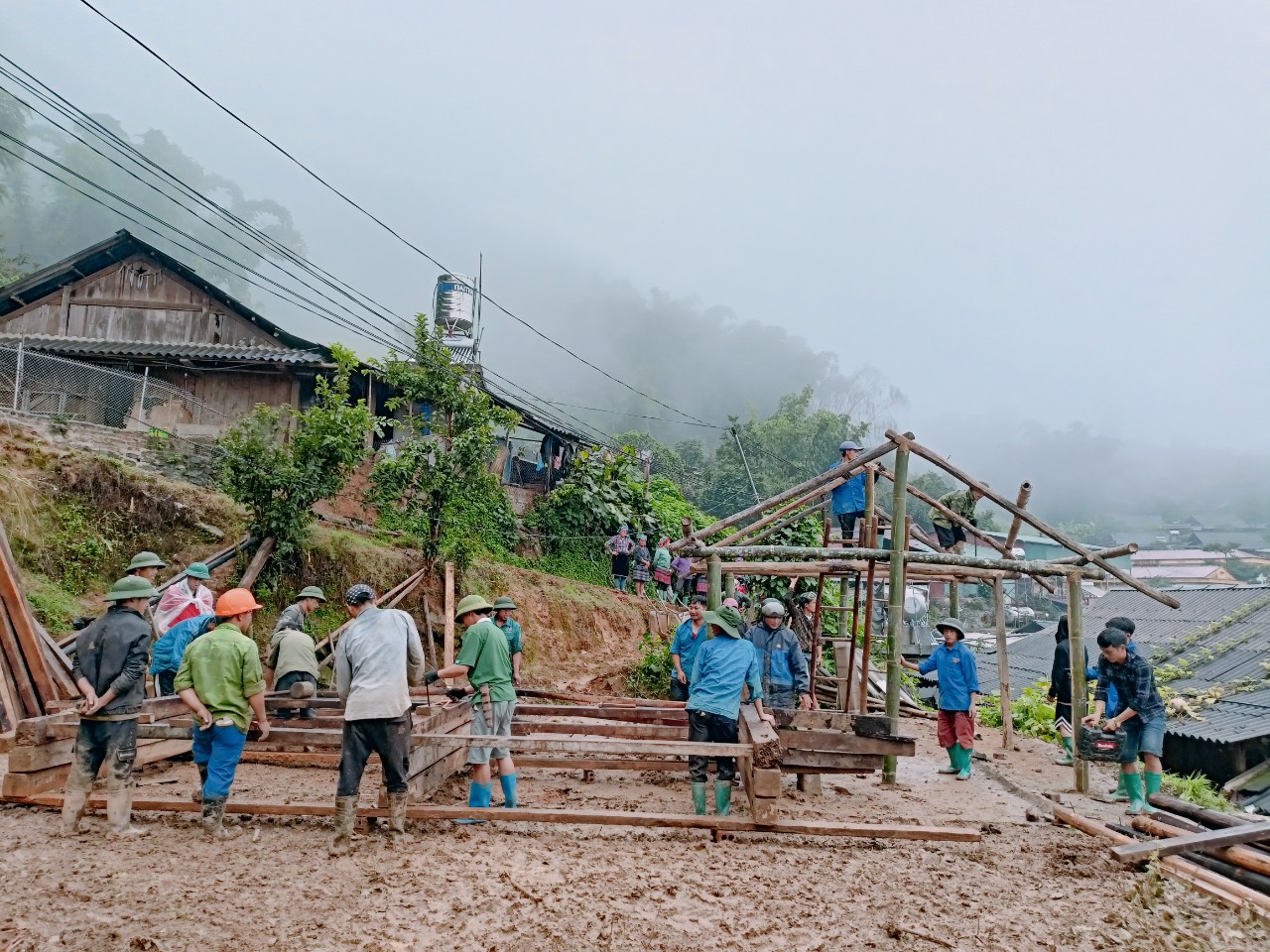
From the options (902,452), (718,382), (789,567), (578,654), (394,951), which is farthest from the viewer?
(718,382)

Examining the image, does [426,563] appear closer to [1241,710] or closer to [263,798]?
[263,798]

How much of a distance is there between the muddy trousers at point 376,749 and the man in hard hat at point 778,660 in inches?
163

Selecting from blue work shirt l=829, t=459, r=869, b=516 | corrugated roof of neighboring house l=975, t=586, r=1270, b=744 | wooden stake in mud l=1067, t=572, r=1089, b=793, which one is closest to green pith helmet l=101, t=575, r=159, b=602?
blue work shirt l=829, t=459, r=869, b=516

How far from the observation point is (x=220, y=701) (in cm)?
536

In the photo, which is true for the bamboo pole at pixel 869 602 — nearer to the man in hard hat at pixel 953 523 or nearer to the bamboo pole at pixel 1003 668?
the man in hard hat at pixel 953 523

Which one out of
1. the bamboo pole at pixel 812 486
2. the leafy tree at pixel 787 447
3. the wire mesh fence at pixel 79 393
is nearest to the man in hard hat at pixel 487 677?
the bamboo pole at pixel 812 486

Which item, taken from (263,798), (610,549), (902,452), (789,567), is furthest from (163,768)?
(610,549)

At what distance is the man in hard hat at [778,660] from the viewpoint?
8.37m

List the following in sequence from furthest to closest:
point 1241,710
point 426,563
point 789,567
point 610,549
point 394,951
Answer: point 610,549 → point 426,563 → point 1241,710 → point 789,567 → point 394,951

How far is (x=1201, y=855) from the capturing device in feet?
16.9

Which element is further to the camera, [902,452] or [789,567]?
[789,567]

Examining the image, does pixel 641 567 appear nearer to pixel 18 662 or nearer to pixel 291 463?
pixel 291 463

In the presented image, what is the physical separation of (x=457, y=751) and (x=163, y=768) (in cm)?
274

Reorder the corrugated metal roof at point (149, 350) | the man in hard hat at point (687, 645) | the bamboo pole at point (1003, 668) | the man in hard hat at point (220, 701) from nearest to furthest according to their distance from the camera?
the man in hard hat at point (220, 701) → the man in hard hat at point (687, 645) → the bamboo pole at point (1003, 668) → the corrugated metal roof at point (149, 350)
